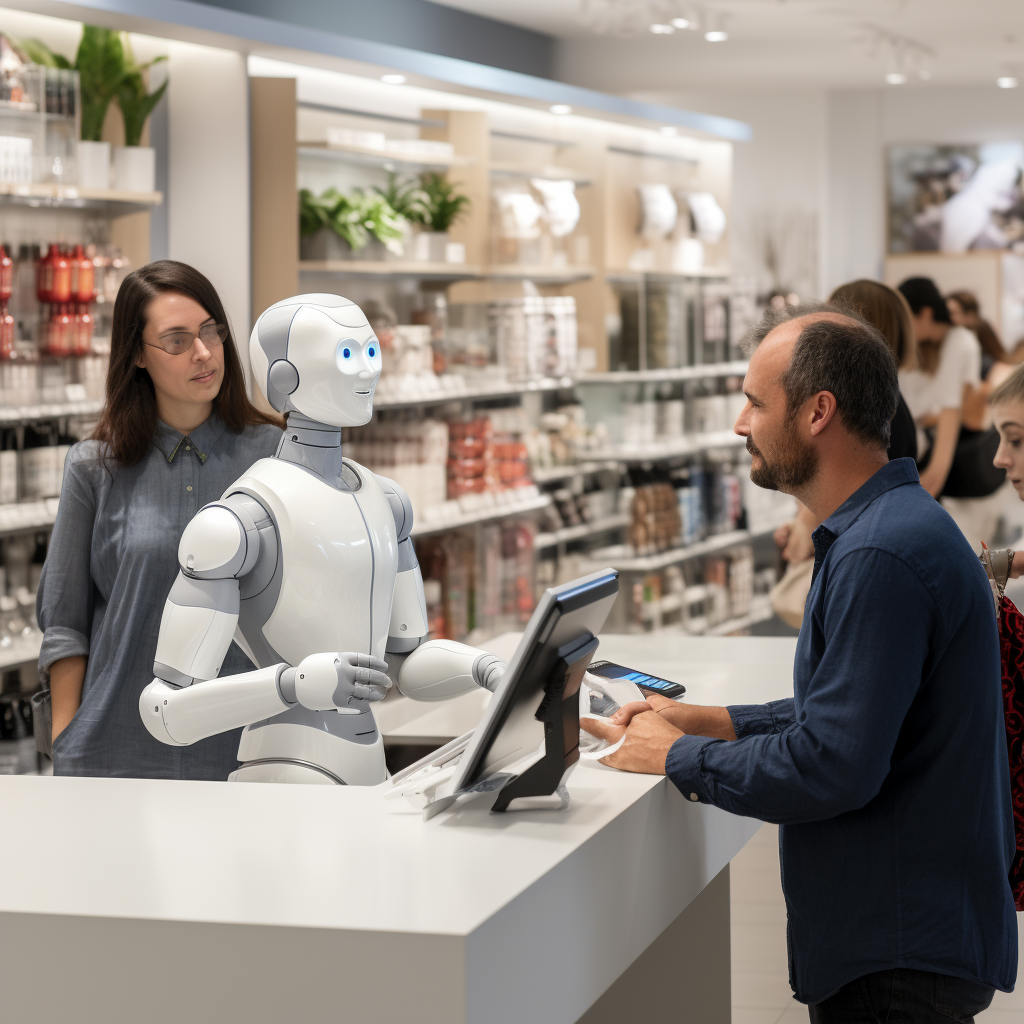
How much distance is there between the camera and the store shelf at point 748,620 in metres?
7.75

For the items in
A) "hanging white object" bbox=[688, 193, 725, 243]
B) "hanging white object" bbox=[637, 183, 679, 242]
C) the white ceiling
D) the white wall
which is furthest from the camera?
the white ceiling

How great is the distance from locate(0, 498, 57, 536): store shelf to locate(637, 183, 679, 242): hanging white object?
3.77 m

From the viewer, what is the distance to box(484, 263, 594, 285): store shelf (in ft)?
19.7

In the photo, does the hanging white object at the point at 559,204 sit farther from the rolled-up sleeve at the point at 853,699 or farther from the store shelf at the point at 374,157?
the rolled-up sleeve at the point at 853,699

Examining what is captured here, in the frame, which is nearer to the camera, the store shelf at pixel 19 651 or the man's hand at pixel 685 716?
the man's hand at pixel 685 716

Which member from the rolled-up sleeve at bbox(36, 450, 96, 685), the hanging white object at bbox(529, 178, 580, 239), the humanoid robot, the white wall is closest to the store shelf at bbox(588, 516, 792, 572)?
the hanging white object at bbox(529, 178, 580, 239)

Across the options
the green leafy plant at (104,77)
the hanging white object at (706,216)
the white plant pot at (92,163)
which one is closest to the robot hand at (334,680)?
the white plant pot at (92,163)

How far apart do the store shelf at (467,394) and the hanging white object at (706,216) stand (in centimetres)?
153

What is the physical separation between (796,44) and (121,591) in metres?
7.40

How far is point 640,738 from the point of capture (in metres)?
1.88

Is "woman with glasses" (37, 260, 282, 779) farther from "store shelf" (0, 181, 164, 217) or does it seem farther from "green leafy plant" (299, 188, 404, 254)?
"green leafy plant" (299, 188, 404, 254)

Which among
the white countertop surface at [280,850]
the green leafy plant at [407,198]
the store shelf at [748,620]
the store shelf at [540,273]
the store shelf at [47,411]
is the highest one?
the green leafy plant at [407,198]

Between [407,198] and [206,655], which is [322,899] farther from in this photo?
[407,198]

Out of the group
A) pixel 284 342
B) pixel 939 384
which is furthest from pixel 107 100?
pixel 939 384
